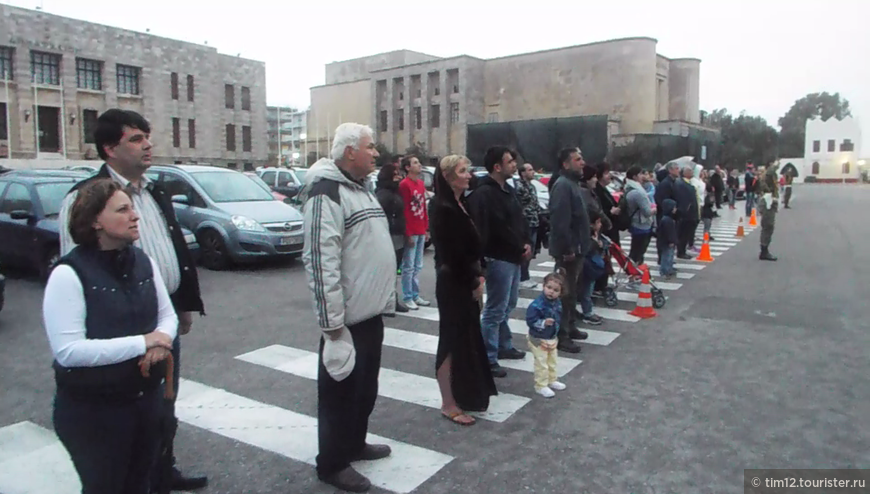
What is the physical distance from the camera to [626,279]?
398 inches

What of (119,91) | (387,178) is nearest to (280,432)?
(387,178)

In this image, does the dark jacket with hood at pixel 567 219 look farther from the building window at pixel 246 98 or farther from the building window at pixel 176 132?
the building window at pixel 246 98

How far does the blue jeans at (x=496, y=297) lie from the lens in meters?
5.74

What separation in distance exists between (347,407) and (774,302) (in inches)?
295

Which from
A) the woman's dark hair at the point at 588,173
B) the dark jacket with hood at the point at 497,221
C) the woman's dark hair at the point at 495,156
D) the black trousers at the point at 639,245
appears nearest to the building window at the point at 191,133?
the black trousers at the point at 639,245

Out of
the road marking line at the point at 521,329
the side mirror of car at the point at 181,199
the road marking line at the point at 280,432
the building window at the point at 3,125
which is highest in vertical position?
the building window at the point at 3,125

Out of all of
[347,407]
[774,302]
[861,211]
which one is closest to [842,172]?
[861,211]

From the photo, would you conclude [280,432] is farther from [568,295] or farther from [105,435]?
[568,295]

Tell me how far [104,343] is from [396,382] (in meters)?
3.61

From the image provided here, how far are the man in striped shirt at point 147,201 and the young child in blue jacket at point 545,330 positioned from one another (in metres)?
2.73

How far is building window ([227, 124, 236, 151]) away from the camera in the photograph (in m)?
61.3

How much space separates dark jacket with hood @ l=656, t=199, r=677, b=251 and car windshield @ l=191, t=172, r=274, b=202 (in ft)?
24.4

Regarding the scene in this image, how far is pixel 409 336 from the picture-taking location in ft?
24.4

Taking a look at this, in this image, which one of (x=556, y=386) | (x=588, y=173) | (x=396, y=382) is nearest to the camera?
(x=556, y=386)
